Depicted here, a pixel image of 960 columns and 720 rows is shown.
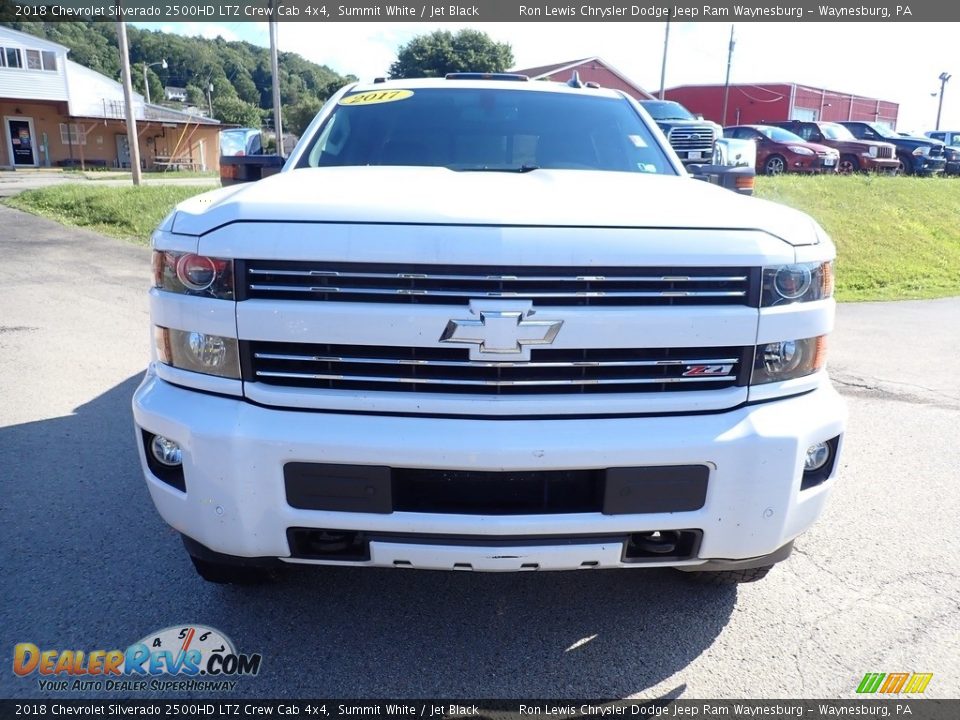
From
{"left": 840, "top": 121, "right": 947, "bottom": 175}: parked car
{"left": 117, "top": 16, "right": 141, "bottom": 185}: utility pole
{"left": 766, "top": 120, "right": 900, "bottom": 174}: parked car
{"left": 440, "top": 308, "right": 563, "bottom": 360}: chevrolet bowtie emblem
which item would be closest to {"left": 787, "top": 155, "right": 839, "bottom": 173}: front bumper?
{"left": 766, "top": 120, "right": 900, "bottom": 174}: parked car

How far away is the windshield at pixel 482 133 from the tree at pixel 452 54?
4885 centimetres

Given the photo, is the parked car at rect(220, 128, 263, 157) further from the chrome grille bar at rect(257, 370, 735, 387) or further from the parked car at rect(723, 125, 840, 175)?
the parked car at rect(723, 125, 840, 175)

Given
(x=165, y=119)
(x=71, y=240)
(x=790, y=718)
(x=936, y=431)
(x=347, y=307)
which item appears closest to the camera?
(x=347, y=307)

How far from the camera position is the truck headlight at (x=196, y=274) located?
208cm

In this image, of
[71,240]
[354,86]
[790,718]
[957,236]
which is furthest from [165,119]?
[790,718]

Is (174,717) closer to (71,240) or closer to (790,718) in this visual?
(790,718)

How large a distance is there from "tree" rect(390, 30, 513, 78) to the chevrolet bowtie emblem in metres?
50.9

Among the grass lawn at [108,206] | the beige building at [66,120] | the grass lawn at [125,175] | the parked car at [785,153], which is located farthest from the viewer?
the beige building at [66,120]

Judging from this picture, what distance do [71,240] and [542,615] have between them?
1075 cm

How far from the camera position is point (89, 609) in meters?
2.57

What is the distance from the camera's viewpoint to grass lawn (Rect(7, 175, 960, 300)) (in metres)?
10.5

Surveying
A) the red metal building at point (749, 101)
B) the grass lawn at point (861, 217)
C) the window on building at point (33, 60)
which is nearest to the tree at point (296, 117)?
the window on building at point (33, 60)

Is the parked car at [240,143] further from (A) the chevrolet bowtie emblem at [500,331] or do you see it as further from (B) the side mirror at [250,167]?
(A) the chevrolet bowtie emblem at [500,331]

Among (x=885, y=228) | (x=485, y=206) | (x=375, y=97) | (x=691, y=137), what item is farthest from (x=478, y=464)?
(x=885, y=228)
